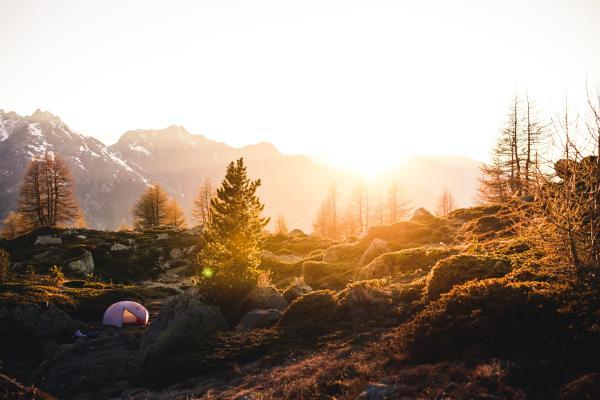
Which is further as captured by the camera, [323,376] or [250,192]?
[250,192]

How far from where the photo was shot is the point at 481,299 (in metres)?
10.1

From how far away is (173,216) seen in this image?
80.1 meters

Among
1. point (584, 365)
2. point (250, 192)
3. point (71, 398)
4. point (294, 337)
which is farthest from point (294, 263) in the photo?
point (584, 365)

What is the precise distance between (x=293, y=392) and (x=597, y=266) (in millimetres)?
8645

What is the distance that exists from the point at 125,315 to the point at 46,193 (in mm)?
50023

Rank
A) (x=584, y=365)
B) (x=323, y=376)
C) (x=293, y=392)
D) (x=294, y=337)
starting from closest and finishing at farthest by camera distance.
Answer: (x=584, y=365) → (x=293, y=392) → (x=323, y=376) → (x=294, y=337)

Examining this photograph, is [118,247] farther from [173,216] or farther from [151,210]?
[173,216]

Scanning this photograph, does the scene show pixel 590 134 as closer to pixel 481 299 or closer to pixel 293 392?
pixel 481 299

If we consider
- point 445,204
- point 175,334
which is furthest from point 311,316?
point 445,204

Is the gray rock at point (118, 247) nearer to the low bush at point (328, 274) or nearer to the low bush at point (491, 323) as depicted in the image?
the low bush at point (328, 274)

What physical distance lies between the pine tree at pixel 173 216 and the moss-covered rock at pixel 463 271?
70.3 m

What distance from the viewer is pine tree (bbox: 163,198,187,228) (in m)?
78.2

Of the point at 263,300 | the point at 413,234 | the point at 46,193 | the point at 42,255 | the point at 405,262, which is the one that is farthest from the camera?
the point at 46,193

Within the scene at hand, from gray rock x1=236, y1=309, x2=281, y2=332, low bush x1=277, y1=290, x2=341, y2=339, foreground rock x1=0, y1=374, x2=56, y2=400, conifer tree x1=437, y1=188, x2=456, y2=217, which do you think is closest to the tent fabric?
gray rock x1=236, y1=309, x2=281, y2=332
